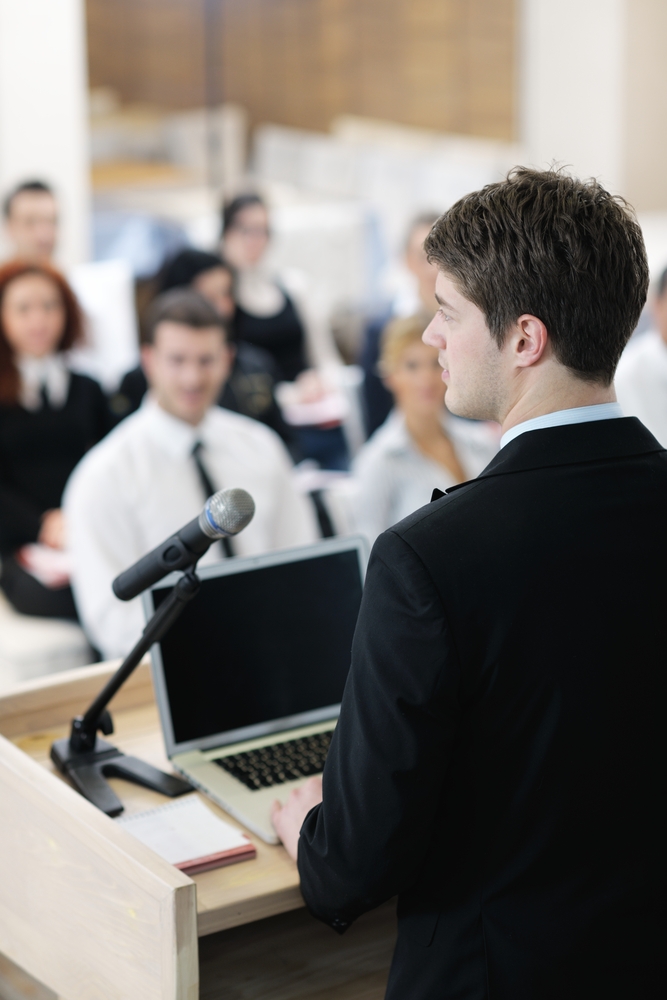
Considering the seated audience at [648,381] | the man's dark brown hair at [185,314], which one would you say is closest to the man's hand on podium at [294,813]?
the man's dark brown hair at [185,314]

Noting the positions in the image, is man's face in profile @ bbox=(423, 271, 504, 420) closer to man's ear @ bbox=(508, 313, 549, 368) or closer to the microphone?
man's ear @ bbox=(508, 313, 549, 368)

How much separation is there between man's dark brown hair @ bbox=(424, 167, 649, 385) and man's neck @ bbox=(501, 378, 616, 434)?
0.01 metres

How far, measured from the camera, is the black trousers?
10.4ft

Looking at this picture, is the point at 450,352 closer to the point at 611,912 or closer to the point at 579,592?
the point at 579,592

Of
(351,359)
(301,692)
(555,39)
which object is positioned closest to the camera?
(301,692)

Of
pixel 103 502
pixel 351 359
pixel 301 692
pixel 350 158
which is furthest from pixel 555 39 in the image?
pixel 301 692

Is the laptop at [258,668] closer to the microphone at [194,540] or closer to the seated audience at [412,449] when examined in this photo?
the microphone at [194,540]

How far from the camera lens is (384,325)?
182 inches

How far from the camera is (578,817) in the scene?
1104 millimetres

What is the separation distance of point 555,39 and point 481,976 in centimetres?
759

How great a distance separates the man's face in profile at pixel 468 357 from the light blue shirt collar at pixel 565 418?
0.03 m

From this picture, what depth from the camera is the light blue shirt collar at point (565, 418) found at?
3.58 ft

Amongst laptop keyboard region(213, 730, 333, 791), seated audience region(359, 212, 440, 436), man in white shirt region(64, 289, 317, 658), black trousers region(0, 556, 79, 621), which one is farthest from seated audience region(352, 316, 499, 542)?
laptop keyboard region(213, 730, 333, 791)

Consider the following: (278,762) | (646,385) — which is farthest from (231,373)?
(278,762)
